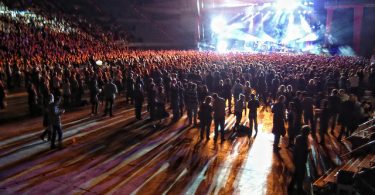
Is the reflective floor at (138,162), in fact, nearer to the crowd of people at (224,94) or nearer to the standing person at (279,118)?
the standing person at (279,118)

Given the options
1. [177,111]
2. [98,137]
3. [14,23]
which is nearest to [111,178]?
[98,137]

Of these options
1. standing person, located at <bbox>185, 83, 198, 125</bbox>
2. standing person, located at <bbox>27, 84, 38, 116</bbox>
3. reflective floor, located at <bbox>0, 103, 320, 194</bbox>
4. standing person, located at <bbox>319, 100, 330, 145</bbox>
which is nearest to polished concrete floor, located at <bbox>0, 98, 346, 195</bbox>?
reflective floor, located at <bbox>0, 103, 320, 194</bbox>

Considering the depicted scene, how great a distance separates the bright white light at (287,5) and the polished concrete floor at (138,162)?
1415 inches

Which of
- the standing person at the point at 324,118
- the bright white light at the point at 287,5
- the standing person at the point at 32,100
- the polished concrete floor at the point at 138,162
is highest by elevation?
the bright white light at the point at 287,5

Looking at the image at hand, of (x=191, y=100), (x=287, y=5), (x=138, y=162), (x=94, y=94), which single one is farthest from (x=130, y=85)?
(x=287, y=5)

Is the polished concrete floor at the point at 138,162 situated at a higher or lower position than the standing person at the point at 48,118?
lower

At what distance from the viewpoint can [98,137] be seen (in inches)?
468

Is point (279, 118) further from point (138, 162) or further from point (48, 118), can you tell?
point (48, 118)

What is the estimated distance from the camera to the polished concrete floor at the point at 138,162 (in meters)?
8.05

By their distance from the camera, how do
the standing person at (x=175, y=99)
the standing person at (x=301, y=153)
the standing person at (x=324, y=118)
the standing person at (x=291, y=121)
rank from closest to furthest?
the standing person at (x=301, y=153)
the standing person at (x=291, y=121)
the standing person at (x=324, y=118)
the standing person at (x=175, y=99)

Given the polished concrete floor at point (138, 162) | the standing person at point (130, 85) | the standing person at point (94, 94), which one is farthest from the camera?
the standing person at point (130, 85)

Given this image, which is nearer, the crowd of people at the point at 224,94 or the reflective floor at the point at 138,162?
the reflective floor at the point at 138,162

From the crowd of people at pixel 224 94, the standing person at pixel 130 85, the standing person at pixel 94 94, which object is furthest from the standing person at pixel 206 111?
the standing person at pixel 130 85

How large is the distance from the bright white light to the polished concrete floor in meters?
35.9
